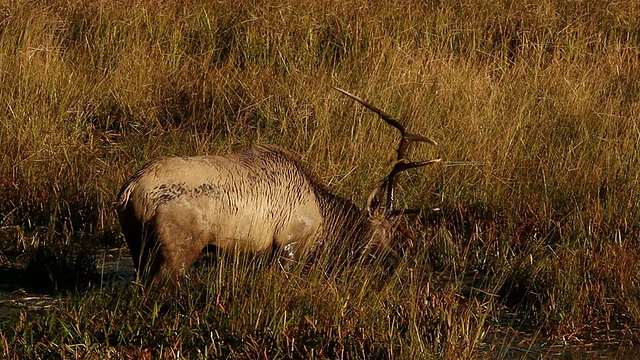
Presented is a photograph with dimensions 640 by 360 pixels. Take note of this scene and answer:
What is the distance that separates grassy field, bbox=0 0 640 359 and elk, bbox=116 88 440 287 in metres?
0.20

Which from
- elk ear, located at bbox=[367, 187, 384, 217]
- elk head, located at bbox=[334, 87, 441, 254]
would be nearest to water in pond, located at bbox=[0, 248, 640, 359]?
elk head, located at bbox=[334, 87, 441, 254]

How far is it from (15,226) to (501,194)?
9.96 ft

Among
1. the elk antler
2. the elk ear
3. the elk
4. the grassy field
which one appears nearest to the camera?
the grassy field

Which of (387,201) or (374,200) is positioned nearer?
(387,201)

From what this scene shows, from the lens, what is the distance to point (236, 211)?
586cm

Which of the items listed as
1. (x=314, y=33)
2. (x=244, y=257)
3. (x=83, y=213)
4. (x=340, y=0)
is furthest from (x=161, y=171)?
(x=340, y=0)

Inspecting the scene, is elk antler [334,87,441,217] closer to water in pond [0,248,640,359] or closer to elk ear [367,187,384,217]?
elk ear [367,187,384,217]

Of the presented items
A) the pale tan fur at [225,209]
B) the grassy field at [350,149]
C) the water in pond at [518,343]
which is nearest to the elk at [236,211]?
the pale tan fur at [225,209]

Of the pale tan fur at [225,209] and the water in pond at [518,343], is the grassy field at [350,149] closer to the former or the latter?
the water in pond at [518,343]

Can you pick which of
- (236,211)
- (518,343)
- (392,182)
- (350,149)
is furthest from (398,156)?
(350,149)

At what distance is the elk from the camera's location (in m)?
5.58

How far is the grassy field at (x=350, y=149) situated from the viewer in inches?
205

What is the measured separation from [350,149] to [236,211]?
7.10 ft

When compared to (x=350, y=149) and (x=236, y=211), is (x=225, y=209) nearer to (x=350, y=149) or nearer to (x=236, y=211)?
(x=236, y=211)
